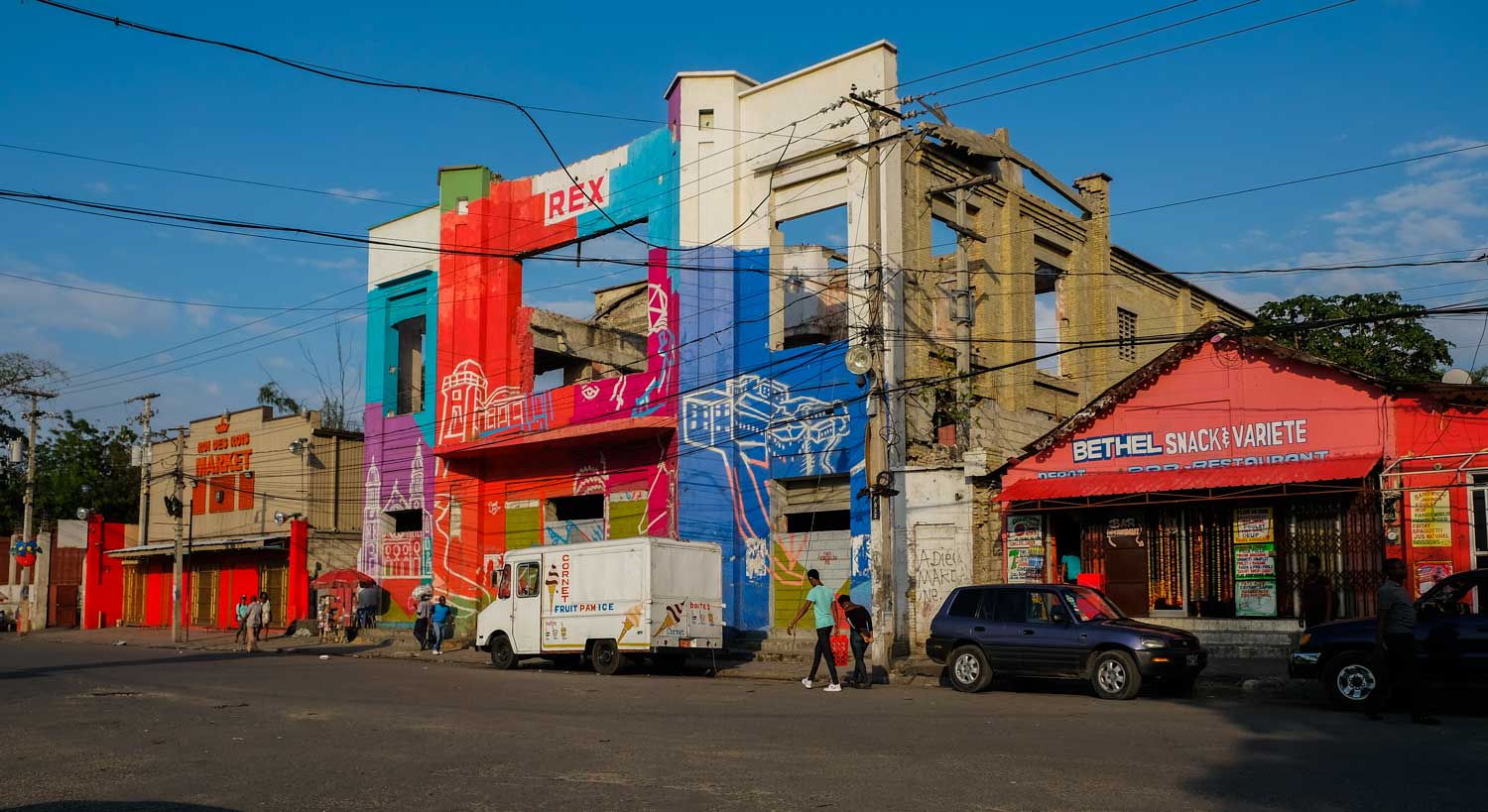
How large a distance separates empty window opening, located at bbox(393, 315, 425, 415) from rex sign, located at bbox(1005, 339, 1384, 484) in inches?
834

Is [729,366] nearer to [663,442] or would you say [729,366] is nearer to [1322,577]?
[663,442]

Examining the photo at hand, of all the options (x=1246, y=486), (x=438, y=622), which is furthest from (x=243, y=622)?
(x=1246, y=486)

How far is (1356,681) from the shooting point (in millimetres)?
14531

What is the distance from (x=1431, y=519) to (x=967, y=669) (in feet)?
27.1

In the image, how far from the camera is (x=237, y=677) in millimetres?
21172

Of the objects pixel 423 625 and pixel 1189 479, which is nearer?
pixel 1189 479

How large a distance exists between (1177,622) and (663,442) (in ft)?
42.0

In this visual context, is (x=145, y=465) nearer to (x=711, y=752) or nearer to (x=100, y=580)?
(x=100, y=580)

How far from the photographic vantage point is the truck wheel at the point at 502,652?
82.2ft

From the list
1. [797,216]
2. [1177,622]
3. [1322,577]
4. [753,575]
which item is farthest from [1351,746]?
[797,216]

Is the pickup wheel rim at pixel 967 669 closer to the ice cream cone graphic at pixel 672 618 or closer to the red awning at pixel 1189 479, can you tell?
the red awning at pixel 1189 479

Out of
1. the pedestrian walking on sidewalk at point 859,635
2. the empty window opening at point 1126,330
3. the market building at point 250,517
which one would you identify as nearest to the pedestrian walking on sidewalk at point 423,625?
the market building at point 250,517

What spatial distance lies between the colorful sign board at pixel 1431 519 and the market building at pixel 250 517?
3264 cm

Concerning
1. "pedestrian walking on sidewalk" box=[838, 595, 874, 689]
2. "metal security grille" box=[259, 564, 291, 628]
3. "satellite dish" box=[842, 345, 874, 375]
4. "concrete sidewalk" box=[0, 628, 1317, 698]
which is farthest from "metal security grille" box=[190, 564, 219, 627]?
"pedestrian walking on sidewalk" box=[838, 595, 874, 689]
